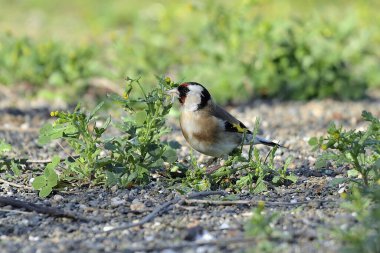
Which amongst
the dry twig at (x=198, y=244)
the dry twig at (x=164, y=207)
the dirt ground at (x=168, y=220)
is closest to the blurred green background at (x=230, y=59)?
the dirt ground at (x=168, y=220)

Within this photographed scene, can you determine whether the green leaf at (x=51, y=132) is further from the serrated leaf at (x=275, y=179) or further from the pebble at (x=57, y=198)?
the serrated leaf at (x=275, y=179)

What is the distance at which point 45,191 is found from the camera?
4.80 meters

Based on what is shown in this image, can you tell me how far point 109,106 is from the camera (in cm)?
808

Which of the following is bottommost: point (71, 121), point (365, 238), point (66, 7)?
point (365, 238)

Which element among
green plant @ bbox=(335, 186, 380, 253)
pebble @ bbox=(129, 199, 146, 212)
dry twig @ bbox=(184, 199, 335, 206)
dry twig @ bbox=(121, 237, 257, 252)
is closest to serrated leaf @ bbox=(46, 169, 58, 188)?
pebble @ bbox=(129, 199, 146, 212)

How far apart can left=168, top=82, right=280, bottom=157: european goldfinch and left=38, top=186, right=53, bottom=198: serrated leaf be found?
3.41 feet

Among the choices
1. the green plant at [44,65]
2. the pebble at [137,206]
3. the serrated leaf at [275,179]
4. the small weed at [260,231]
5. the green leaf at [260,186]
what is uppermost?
the green plant at [44,65]

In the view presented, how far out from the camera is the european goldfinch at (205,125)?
5414mm

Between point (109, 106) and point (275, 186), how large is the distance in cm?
339

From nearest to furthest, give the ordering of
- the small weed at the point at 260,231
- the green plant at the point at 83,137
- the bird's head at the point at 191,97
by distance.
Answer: the small weed at the point at 260,231 → the green plant at the point at 83,137 → the bird's head at the point at 191,97

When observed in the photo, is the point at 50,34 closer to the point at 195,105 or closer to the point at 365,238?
the point at 195,105

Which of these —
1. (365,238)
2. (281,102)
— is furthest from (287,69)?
(365,238)

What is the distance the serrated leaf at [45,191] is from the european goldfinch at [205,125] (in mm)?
1040

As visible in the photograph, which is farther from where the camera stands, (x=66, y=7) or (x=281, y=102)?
(x=66, y=7)
